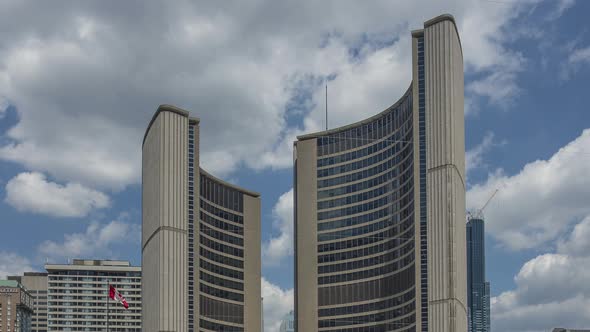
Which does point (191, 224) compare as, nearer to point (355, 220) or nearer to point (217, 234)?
point (217, 234)

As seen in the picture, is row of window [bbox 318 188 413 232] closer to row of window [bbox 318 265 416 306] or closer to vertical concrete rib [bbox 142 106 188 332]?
row of window [bbox 318 265 416 306]

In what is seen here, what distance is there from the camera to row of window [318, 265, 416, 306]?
164125mm

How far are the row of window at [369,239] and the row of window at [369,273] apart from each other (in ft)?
17.9

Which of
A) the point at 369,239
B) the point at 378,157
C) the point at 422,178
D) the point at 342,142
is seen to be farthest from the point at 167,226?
the point at 422,178

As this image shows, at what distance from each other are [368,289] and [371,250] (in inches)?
305

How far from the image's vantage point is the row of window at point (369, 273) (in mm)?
164750

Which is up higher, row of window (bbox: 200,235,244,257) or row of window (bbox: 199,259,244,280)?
row of window (bbox: 200,235,244,257)

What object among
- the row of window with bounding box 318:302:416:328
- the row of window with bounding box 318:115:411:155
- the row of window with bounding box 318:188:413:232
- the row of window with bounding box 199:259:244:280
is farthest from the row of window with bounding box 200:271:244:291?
the row of window with bounding box 318:115:411:155

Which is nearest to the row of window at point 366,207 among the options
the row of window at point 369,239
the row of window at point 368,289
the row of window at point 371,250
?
the row of window at point 369,239

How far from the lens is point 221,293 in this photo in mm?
192250

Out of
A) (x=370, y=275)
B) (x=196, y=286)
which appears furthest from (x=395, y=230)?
(x=196, y=286)

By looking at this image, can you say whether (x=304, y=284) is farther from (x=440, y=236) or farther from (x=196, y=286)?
(x=440, y=236)

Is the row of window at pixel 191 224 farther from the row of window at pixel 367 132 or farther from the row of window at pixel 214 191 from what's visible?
the row of window at pixel 367 132

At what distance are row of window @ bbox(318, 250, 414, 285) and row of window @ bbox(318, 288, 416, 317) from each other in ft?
17.8
